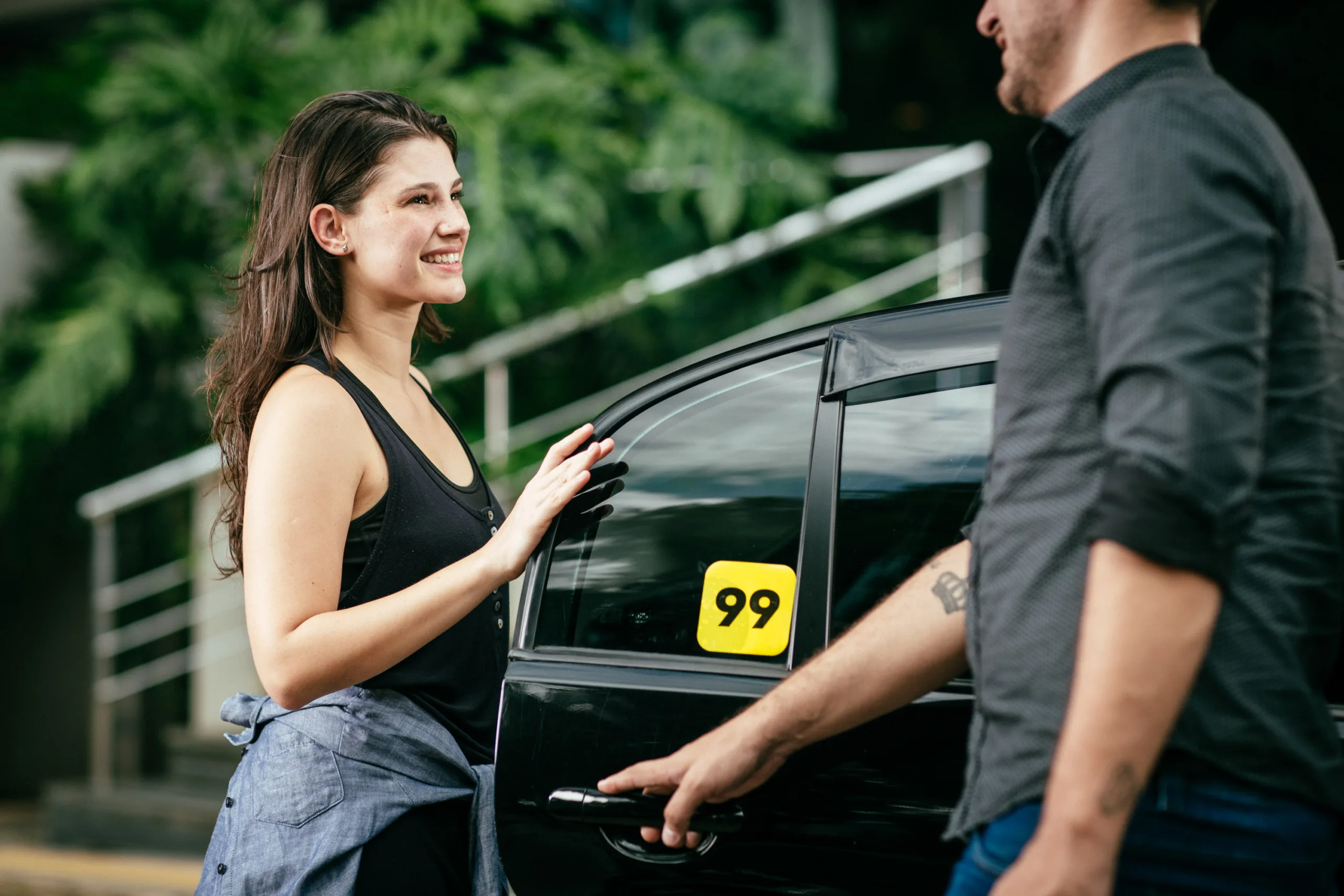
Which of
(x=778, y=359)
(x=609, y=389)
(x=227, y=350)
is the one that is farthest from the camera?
(x=609, y=389)

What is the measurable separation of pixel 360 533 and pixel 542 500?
0.26 metres

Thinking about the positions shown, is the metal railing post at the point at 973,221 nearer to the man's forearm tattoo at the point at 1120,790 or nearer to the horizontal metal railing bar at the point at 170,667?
the horizontal metal railing bar at the point at 170,667

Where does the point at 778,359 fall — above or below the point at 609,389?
below

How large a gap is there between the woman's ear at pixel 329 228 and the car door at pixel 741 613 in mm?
487

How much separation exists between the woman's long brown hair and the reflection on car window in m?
0.46

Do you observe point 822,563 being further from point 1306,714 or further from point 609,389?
point 609,389

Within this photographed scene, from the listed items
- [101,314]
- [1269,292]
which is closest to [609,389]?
[101,314]

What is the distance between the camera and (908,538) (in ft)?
5.71

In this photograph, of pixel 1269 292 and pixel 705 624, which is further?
pixel 705 624

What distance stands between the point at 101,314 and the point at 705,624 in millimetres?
4348

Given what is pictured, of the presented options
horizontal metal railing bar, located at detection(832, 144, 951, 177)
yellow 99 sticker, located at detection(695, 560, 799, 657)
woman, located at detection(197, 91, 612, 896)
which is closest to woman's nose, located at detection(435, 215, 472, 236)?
woman, located at detection(197, 91, 612, 896)

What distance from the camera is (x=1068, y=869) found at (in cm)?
107

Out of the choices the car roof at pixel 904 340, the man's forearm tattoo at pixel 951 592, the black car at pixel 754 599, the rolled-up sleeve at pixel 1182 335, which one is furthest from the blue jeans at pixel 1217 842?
the car roof at pixel 904 340

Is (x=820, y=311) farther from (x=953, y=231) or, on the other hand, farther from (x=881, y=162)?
(x=881, y=162)
